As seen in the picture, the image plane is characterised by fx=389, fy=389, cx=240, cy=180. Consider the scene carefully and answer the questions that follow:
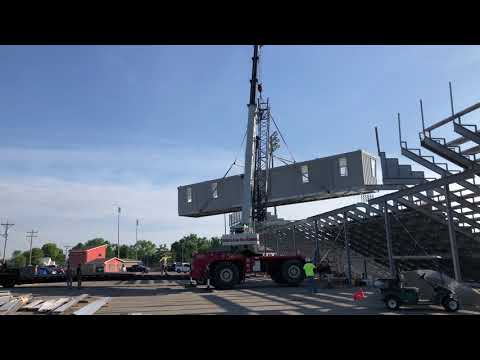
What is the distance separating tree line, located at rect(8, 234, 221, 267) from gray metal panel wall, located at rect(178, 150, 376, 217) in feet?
115

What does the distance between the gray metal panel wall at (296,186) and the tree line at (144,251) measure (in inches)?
1375

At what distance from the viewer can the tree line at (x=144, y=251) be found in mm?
99062

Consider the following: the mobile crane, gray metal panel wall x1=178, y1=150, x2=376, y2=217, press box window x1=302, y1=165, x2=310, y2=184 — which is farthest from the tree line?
the mobile crane

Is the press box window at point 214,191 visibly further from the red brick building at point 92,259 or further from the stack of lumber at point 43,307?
the red brick building at point 92,259

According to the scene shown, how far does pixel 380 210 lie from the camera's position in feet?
58.0

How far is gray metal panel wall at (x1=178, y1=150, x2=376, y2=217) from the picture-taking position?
31.7m

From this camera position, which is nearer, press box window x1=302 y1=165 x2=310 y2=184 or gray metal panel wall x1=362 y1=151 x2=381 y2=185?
gray metal panel wall x1=362 y1=151 x2=381 y2=185

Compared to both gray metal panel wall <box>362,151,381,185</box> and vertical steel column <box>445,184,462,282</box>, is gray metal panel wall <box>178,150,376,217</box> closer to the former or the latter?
gray metal panel wall <box>362,151,381,185</box>

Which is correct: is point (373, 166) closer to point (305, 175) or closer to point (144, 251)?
point (305, 175)
